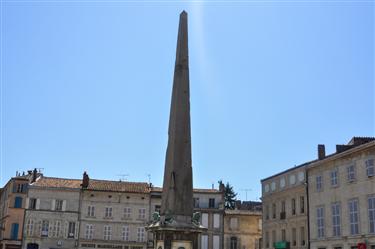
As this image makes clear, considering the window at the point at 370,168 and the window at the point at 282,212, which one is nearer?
the window at the point at 370,168

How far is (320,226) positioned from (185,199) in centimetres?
2119

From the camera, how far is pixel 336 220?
3080 cm

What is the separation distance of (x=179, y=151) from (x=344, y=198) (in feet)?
62.0

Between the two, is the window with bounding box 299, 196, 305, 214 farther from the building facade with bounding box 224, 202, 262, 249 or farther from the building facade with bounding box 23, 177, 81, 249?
the building facade with bounding box 23, 177, 81, 249

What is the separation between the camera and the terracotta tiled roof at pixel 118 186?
46.3 meters

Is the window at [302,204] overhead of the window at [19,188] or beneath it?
beneath

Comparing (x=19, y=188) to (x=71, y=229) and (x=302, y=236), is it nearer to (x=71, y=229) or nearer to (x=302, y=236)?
(x=71, y=229)

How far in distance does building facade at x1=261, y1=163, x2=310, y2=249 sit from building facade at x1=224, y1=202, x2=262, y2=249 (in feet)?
21.1

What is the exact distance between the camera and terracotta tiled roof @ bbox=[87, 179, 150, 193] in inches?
1822

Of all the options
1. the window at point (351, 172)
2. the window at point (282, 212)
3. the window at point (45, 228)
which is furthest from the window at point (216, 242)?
the window at point (351, 172)

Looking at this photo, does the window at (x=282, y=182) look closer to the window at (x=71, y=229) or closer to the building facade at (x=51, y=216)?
the building facade at (x=51, y=216)

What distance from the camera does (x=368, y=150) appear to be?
92.3 feet

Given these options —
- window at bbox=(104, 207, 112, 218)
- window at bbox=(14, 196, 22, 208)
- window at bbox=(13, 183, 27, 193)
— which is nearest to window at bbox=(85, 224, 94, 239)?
window at bbox=(104, 207, 112, 218)

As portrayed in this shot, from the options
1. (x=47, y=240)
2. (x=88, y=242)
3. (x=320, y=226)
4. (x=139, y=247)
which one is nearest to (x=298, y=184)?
(x=320, y=226)
